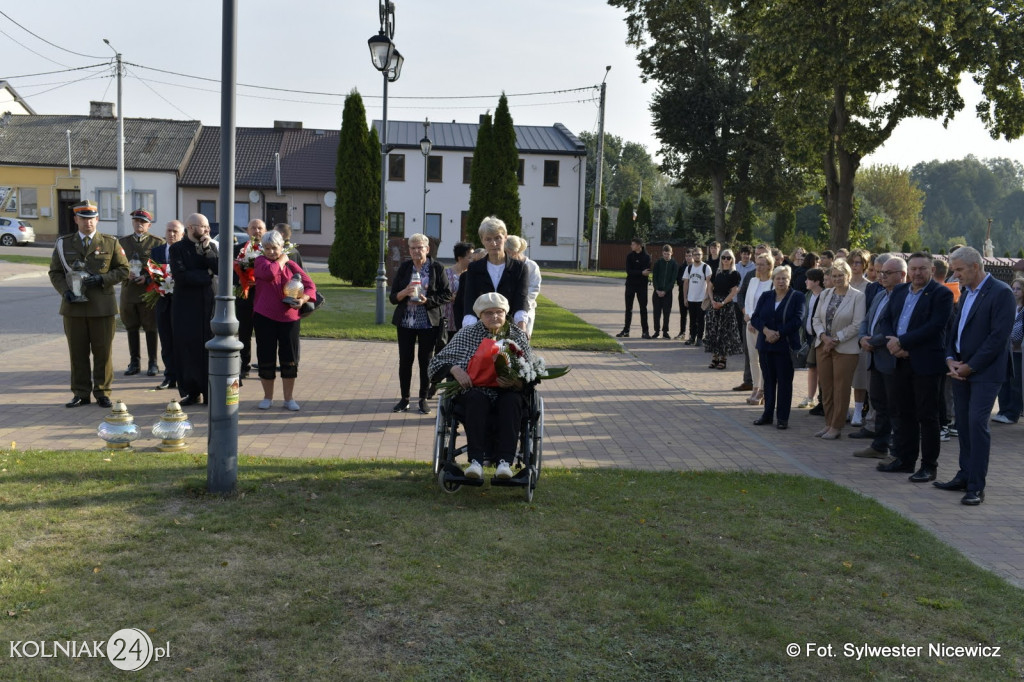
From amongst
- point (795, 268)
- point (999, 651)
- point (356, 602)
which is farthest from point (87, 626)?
point (795, 268)

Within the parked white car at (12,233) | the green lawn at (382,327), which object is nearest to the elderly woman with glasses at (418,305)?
the green lawn at (382,327)

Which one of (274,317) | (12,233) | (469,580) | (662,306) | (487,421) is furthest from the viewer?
(12,233)

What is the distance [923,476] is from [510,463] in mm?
3889

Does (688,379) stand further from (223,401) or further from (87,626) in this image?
(87,626)

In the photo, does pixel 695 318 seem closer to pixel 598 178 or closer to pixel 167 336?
pixel 167 336

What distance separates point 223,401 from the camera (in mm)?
6383

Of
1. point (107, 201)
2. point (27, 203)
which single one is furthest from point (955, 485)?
point (27, 203)

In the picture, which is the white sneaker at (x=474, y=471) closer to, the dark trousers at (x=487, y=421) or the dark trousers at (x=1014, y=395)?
the dark trousers at (x=487, y=421)

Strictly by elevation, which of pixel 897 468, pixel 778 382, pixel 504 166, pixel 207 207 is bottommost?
pixel 897 468

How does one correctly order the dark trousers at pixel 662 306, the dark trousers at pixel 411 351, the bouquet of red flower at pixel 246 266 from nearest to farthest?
the dark trousers at pixel 411 351, the bouquet of red flower at pixel 246 266, the dark trousers at pixel 662 306

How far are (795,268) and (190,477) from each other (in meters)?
10.9

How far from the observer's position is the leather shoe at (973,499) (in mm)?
7348

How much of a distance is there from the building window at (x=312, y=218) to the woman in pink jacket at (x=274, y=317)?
47.5 metres

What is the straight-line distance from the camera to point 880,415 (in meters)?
9.14
